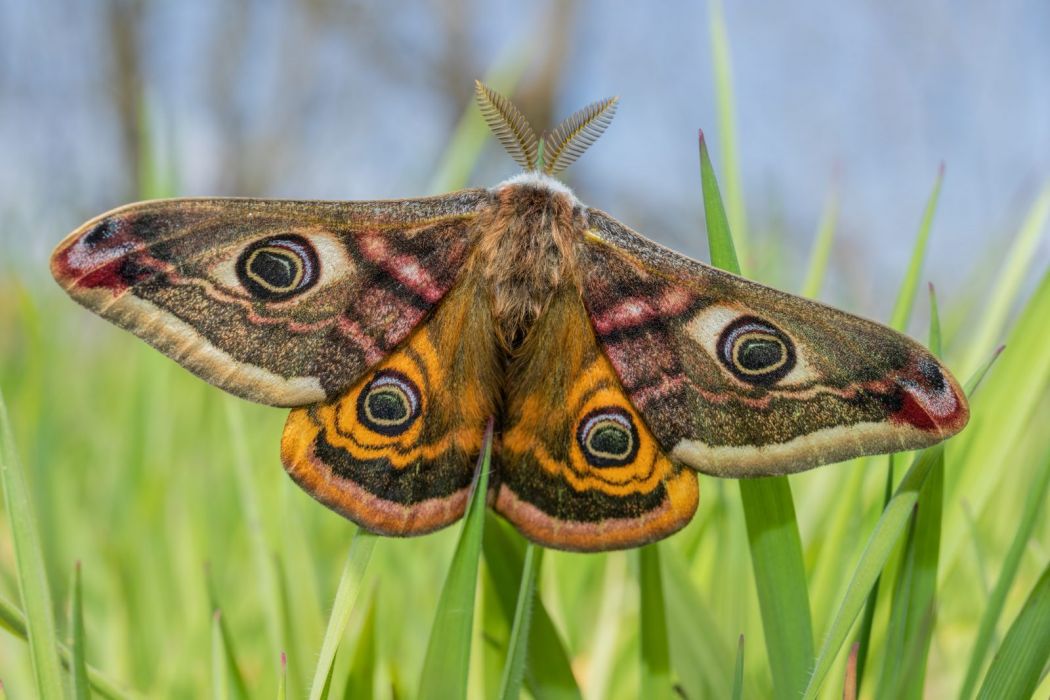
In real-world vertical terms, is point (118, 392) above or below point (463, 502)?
below

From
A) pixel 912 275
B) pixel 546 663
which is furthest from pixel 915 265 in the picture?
pixel 546 663

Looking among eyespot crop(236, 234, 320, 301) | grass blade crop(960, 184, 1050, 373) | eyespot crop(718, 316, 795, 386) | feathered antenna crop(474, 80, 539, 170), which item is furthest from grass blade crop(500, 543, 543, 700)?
grass blade crop(960, 184, 1050, 373)

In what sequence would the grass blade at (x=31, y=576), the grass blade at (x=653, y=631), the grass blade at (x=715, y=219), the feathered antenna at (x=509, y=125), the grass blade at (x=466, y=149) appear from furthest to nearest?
the grass blade at (x=466, y=149)
the feathered antenna at (x=509, y=125)
the grass blade at (x=653, y=631)
the grass blade at (x=715, y=219)
the grass blade at (x=31, y=576)

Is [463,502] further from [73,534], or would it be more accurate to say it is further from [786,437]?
[73,534]

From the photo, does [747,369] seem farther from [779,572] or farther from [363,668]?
[363,668]

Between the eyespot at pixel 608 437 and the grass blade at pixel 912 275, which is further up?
the grass blade at pixel 912 275

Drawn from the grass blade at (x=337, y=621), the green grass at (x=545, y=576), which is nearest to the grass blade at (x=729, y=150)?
the green grass at (x=545, y=576)

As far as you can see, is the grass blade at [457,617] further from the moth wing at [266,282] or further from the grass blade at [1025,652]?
the grass blade at [1025,652]

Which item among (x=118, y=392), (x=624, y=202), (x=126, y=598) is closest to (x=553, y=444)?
(x=126, y=598)
